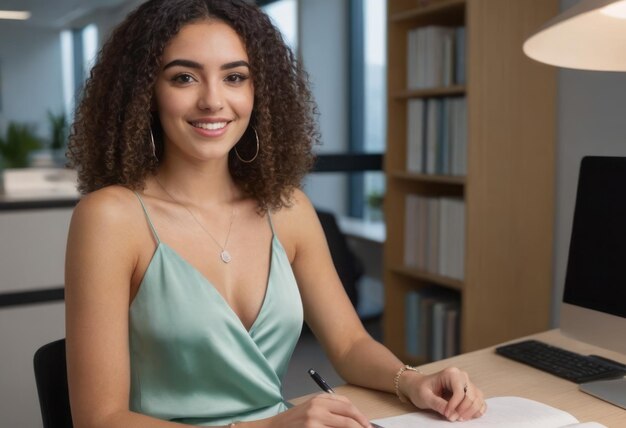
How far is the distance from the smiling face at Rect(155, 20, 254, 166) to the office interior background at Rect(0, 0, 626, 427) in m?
0.28

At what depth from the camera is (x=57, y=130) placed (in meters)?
3.93

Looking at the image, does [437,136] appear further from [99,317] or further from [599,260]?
[99,317]

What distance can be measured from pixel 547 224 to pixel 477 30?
2.59 ft

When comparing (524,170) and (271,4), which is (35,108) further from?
(524,170)

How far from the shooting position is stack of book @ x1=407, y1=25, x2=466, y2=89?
112 inches

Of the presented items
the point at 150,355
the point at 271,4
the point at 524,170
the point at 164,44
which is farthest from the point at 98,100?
the point at 271,4

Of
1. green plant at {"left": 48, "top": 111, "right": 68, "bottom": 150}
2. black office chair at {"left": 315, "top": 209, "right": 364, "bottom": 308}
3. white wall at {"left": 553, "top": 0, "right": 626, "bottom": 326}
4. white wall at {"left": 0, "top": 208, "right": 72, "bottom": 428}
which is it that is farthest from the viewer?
green plant at {"left": 48, "top": 111, "right": 68, "bottom": 150}

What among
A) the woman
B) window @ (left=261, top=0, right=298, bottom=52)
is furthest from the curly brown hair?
window @ (left=261, top=0, right=298, bottom=52)

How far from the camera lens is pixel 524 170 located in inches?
109

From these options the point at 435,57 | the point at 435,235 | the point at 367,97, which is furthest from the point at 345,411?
the point at 367,97

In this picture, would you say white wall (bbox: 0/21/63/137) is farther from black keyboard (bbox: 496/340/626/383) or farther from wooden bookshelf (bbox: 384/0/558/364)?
black keyboard (bbox: 496/340/626/383)

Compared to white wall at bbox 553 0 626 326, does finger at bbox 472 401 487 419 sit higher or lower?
lower

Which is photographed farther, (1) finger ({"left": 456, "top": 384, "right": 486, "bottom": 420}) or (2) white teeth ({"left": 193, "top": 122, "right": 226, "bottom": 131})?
(2) white teeth ({"left": 193, "top": 122, "right": 226, "bottom": 131})

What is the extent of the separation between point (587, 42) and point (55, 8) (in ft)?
10.9
